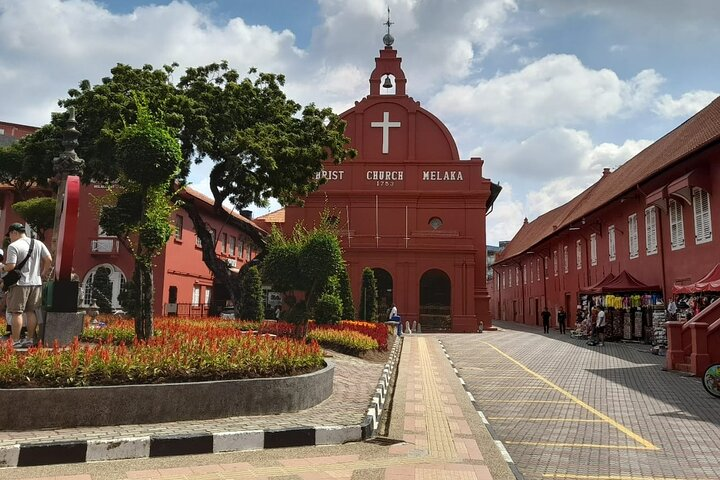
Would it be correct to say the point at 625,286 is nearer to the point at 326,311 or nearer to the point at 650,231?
the point at 650,231

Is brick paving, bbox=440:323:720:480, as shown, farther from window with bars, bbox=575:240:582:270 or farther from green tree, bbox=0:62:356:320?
window with bars, bbox=575:240:582:270

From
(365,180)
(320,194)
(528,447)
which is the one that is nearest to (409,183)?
(365,180)

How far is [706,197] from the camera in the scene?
18156 millimetres

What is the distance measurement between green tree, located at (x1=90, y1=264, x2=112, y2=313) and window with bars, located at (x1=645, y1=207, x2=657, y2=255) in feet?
73.5

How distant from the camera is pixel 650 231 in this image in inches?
874

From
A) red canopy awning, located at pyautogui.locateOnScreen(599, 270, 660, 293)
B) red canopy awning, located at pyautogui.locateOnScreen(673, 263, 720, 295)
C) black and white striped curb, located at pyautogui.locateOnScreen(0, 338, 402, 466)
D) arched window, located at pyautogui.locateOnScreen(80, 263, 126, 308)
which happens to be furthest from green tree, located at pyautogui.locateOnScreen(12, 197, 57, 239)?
red canopy awning, located at pyautogui.locateOnScreen(673, 263, 720, 295)

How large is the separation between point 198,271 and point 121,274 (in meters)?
5.01

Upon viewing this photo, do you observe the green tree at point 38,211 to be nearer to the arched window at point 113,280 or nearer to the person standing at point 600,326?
the arched window at point 113,280

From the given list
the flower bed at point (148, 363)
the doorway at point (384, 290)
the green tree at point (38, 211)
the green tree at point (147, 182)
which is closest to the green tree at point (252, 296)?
the green tree at point (38, 211)

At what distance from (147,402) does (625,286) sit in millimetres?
20166

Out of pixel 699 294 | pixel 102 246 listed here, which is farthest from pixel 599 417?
pixel 102 246

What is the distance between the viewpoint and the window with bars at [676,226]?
64.7 feet

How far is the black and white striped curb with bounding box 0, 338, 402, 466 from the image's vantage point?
499 cm

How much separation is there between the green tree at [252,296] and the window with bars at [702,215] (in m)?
14.4
